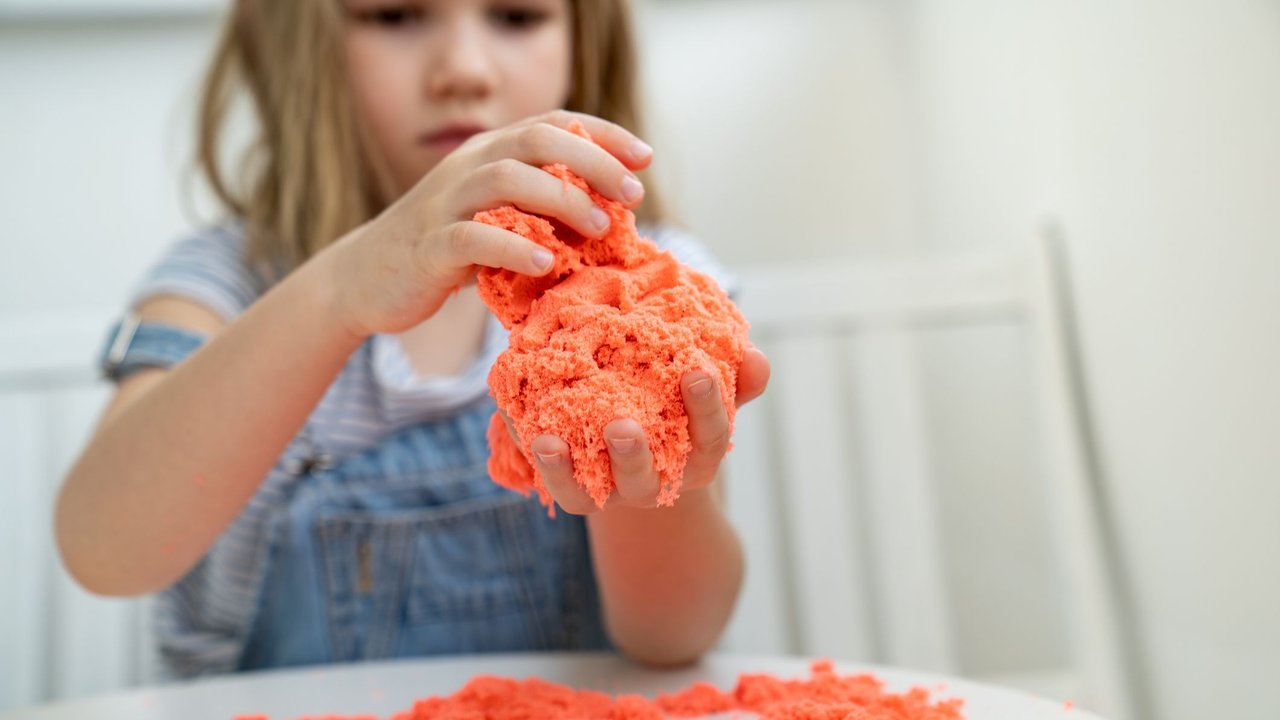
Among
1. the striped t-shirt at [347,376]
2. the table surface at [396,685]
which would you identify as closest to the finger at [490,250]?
the table surface at [396,685]

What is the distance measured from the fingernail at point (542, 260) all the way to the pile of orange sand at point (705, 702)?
0.64 feet

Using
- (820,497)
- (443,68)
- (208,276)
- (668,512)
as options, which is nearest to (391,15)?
(443,68)

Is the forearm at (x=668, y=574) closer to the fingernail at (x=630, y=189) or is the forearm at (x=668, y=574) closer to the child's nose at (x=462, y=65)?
the fingernail at (x=630, y=189)

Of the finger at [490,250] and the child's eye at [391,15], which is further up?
the child's eye at [391,15]

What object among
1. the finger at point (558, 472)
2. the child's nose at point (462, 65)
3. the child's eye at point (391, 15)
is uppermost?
the child's eye at point (391, 15)

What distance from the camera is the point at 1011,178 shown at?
107 cm

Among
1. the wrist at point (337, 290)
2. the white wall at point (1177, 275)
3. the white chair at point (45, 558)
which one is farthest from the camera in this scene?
the white chair at point (45, 558)

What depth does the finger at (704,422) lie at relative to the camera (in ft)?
1.27

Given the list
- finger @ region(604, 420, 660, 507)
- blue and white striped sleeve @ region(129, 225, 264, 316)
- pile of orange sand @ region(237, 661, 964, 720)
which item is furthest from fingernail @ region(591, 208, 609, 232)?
blue and white striped sleeve @ region(129, 225, 264, 316)

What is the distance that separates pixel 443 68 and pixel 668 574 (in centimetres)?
38

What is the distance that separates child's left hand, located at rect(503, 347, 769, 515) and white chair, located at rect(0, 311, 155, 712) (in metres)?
0.78

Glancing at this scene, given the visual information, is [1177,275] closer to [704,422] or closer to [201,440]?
[704,422]

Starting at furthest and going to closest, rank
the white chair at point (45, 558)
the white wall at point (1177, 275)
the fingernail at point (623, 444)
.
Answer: the white chair at point (45, 558) < the white wall at point (1177, 275) < the fingernail at point (623, 444)

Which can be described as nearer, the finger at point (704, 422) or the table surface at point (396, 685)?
the finger at point (704, 422)
